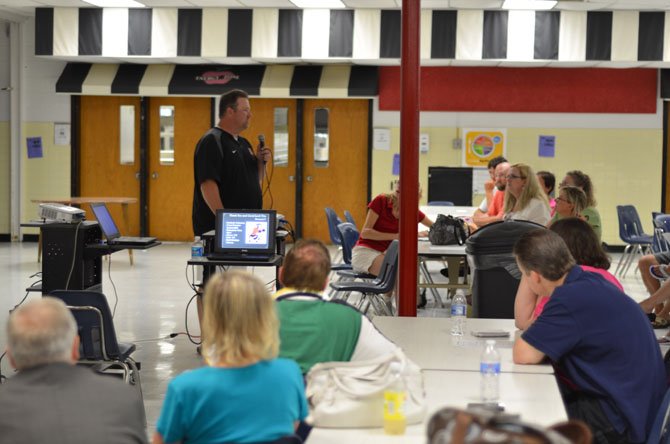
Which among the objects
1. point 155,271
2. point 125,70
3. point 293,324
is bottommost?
point 155,271

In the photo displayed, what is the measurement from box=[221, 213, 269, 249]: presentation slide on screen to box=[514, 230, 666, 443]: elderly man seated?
297 centimetres

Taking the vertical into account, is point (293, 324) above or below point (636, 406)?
above

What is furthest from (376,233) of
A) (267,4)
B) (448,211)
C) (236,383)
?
(236,383)

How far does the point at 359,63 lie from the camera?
537 inches

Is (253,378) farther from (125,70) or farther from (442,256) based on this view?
(125,70)

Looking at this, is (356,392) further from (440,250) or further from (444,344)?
(440,250)

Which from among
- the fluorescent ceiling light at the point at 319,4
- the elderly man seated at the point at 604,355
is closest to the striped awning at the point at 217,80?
the fluorescent ceiling light at the point at 319,4

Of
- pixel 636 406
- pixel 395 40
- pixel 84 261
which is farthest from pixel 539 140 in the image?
pixel 636 406

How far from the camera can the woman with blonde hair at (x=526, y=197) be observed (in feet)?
24.2

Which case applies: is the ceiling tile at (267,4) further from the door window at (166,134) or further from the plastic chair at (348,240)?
the plastic chair at (348,240)

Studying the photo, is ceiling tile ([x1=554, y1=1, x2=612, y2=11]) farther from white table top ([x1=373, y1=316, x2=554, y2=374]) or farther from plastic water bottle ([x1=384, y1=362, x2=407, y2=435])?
plastic water bottle ([x1=384, y1=362, x2=407, y2=435])

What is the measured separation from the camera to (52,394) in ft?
7.61

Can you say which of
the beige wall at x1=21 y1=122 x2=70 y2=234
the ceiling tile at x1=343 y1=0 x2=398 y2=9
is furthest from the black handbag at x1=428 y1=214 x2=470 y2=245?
the beige wall at x1=21 y1=122 x2=70 y2=234

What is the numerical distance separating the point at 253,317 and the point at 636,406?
1516 millimetres
